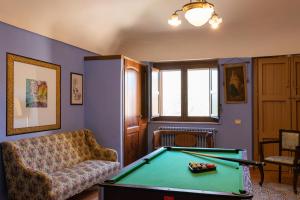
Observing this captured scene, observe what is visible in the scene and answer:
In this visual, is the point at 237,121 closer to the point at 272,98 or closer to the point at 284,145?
the point at 272,98

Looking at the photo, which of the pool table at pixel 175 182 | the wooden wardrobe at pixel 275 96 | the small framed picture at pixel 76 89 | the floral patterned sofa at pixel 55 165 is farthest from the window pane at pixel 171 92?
the pool table at pixel 175 182

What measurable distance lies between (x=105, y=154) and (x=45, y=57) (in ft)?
5.95

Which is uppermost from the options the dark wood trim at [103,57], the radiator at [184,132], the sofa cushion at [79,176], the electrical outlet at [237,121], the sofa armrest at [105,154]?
the dark wood trim at [103,57]

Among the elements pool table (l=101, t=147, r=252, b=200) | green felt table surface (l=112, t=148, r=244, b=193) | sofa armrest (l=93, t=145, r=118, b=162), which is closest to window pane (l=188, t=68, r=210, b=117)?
sofa armrest (l=93, t=145, r=118, b=162)

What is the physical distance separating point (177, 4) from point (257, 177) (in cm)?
339

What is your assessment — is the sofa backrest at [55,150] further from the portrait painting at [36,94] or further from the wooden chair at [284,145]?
the wooden chair at [284,145]

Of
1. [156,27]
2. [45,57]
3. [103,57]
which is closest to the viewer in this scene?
[45,57]

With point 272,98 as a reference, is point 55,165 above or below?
below

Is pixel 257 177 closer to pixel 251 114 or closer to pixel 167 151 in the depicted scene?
pixel 251 114

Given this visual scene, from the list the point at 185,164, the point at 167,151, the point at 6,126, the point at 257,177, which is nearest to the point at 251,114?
the point at 257,177

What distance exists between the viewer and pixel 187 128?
610 cm

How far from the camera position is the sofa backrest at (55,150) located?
144 inches

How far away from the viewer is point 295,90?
17.7 feet

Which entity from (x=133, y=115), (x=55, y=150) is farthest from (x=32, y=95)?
(x=133, y=115)
